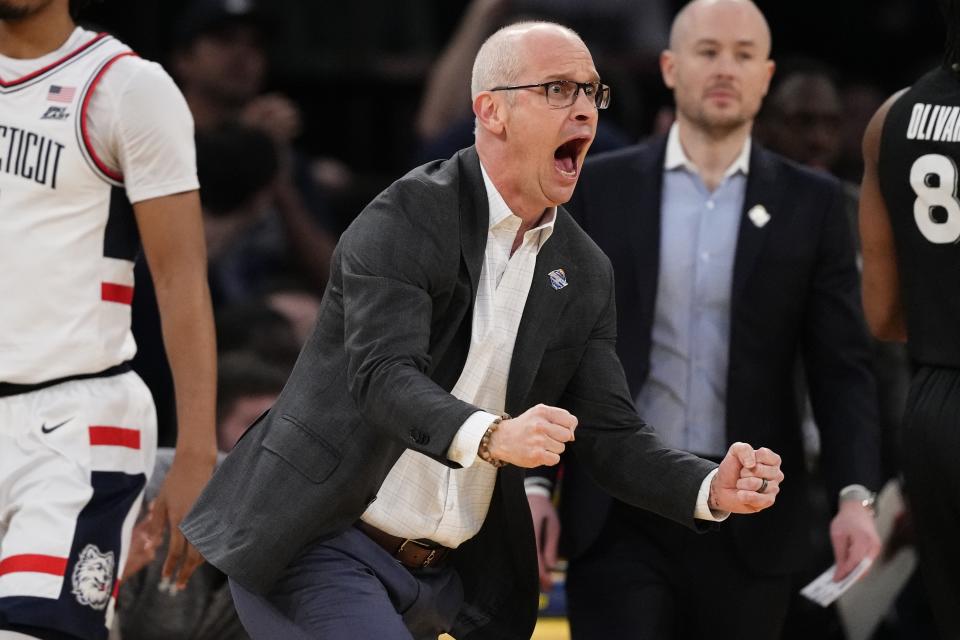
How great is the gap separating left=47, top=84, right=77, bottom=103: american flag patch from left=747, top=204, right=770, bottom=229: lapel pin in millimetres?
1895

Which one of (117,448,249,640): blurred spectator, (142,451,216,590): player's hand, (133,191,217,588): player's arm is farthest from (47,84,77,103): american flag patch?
(117,448,249,640): blurred spectator

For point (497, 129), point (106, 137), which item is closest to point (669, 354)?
point (497, 129)

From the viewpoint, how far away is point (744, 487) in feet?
11.9

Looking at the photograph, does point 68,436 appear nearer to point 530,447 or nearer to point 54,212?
point 54,212

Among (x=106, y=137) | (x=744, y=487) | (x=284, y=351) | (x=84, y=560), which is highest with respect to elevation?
(x=106, y=137)

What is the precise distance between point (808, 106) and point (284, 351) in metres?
2.19

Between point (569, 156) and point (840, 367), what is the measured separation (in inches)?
55.6

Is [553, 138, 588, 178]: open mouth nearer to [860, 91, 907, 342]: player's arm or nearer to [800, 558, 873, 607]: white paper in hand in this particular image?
[860, 91, 907, 342]: player's arm

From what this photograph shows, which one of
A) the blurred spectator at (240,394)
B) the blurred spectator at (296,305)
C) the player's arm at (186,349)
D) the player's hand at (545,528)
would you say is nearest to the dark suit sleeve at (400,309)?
the player's arm at (186,349)

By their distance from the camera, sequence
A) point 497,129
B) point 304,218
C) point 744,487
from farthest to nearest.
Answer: point 304,218 < point 497,129 < point 744,487

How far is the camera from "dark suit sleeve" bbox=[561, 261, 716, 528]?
12.8ft

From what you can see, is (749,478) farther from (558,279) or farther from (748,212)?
(748,212)

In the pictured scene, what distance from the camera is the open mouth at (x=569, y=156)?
3.95 m

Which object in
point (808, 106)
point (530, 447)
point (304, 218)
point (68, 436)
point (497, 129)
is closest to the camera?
point (530, 447)
